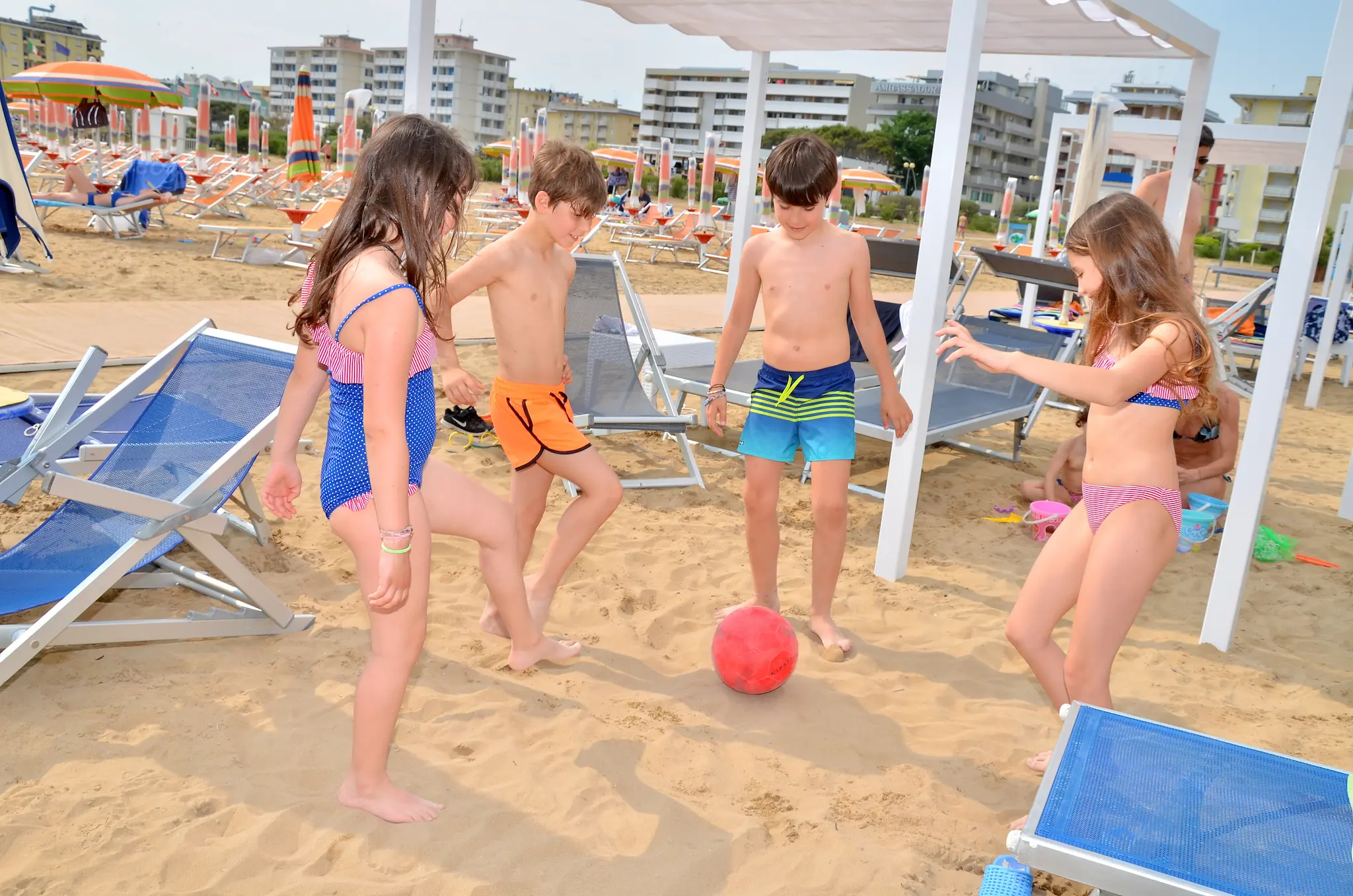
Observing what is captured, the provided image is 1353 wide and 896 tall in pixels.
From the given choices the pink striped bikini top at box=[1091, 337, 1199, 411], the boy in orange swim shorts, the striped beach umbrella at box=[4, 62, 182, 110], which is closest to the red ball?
the boy in orange swim shorts

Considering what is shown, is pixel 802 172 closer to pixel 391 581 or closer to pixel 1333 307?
pixel 391 581

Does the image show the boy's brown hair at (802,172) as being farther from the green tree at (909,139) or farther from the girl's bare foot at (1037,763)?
the green tree at (909,139)

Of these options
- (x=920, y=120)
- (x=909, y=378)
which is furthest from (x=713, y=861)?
(x=920, y=120)

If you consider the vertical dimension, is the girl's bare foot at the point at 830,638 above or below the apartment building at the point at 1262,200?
below

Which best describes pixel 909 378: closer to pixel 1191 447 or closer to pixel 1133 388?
pixel 1133 388

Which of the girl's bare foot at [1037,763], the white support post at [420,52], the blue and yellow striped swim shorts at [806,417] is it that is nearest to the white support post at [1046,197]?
the white support post at [420,52]

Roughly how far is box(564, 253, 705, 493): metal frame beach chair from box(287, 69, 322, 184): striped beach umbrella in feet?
30.9

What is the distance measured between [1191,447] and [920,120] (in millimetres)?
98054

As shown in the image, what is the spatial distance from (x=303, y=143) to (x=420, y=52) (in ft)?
34.2

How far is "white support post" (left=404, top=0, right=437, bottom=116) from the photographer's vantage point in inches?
175

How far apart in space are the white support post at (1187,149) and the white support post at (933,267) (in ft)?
10.1

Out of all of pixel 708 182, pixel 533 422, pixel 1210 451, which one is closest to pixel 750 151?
pixel 1210 451

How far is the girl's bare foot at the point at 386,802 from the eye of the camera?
2385 mm

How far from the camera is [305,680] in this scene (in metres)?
3.06
